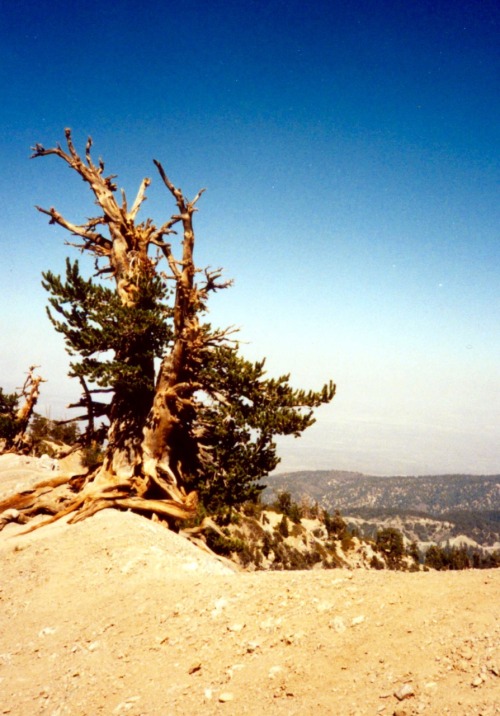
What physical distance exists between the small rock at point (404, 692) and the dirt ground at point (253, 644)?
1cm

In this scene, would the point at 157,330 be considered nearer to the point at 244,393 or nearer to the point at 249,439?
the point at 244,393

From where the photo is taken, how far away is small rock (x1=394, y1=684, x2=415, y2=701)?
10.7ft

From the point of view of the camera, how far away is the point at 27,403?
26422mm

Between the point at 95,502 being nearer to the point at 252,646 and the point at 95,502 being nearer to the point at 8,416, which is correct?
the point at 252,646

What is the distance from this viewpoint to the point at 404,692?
3.29m

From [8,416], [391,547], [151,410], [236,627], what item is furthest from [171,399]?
[391,547]

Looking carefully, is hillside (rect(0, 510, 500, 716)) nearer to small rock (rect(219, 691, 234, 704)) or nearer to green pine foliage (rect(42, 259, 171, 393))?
small rock (rect(219, 691, 234, 704))

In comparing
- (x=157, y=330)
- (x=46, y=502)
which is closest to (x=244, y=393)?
(x=157, y=330)

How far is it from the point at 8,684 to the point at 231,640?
3.14 meters

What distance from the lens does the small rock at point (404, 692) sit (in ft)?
10.7

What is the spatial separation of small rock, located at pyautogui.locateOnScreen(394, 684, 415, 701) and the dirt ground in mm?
11

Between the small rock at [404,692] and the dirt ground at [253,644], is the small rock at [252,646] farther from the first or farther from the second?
the small rock at [404,692]

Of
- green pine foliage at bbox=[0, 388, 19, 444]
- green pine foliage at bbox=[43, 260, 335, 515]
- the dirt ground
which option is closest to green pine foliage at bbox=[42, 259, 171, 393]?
green pine foliage at bbox=[43, 260, 335, 515]

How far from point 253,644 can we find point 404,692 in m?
1.99
